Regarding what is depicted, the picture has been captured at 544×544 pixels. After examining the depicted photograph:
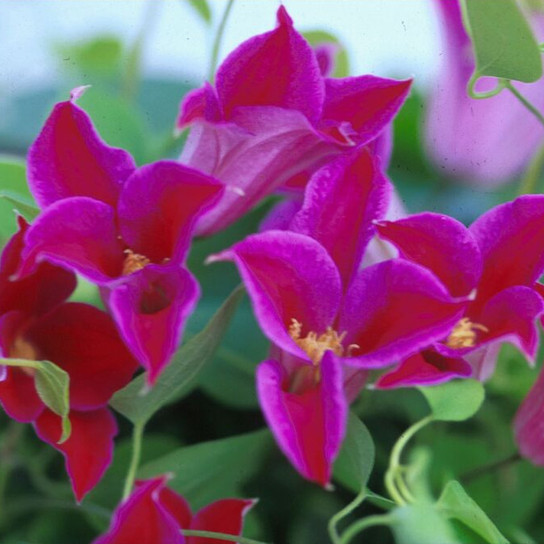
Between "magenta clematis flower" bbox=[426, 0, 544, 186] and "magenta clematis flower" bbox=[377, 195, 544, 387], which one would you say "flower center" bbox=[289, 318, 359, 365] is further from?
"magenta clematis flower" bbox=[426, 0, 544, 186]

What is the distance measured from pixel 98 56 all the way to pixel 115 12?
16 cm

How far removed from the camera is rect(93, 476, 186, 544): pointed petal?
209 millimetres

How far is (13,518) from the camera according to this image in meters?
0.34

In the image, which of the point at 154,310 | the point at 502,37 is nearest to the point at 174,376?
the point at 154,310

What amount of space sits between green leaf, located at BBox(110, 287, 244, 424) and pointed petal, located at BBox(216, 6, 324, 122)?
5 cm

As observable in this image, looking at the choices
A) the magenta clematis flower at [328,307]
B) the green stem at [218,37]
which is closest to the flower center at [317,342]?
the magenta clematis flower at [328,307]

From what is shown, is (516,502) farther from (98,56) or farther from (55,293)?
(98,56)

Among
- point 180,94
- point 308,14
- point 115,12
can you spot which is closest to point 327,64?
point 308,14

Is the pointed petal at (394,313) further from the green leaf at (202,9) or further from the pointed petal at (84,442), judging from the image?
the green leaf at (202,9)

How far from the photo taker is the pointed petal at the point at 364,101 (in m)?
0.25

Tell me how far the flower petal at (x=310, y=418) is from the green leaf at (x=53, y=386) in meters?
0.05

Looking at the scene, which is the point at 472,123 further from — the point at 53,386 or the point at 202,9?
the point at 53,386

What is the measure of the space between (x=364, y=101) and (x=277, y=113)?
1.1 inches

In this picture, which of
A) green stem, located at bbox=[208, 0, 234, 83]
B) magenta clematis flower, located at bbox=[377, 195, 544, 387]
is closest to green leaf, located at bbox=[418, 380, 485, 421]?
magenta clematis flower, located at bbox=[377, 195, 544, 387]
